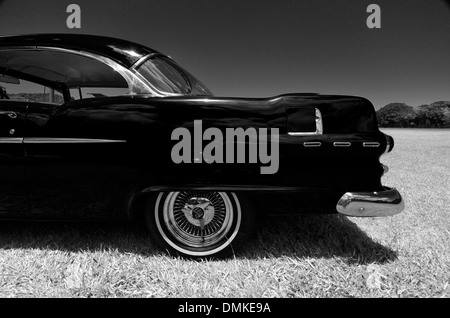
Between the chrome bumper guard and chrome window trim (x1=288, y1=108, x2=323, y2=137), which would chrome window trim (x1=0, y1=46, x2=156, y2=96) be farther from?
the chrome bumper guard

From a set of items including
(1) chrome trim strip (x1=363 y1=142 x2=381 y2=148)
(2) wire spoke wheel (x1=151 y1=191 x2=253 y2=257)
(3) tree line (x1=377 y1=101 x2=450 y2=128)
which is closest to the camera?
(1) chrome trim strip (x1=363 y1=142 x2=381 y2=148)

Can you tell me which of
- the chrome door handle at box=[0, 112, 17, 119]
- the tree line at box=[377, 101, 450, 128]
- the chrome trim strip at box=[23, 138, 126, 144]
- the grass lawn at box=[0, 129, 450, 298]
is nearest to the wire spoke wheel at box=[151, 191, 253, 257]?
the grass lawn at box=[0, 129, 450, 298]

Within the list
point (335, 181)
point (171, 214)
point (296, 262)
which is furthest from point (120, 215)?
point (335, 181)

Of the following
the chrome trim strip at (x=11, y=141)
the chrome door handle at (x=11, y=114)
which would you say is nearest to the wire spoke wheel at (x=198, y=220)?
the chrome trim strip at (x=11, y=141)

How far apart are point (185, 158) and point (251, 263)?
0.84m

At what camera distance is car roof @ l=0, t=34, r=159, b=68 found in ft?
6.57

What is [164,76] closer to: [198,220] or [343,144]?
[198,220]

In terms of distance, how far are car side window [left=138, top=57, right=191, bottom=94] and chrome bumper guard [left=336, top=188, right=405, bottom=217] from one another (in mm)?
1382

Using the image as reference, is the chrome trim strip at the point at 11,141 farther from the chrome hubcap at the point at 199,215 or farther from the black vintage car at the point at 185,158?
the chrome hubcap at the point at 199,215

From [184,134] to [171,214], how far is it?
0.59 metres

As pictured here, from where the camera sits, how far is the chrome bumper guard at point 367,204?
1.78 metres

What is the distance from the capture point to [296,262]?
1935 millimetres
